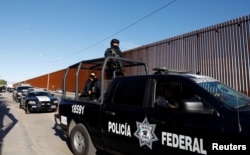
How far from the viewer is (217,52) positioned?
9164 mm

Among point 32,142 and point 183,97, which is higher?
point 183,97

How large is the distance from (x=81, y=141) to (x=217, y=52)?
5.35 metres

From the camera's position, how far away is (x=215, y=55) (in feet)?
30.4

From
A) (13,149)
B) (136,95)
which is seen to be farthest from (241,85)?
(13,149)

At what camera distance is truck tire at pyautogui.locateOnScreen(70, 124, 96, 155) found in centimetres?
581

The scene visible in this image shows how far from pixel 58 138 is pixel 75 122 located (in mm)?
2455

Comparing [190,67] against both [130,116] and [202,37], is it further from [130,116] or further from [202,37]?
[130,116]

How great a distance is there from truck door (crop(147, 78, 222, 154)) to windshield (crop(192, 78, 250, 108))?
0.56ft

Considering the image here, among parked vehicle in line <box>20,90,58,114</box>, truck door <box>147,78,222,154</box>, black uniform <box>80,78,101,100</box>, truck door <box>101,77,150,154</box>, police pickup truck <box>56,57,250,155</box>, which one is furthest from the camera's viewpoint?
parked vehicle in line <box>20,90,58,114</box>

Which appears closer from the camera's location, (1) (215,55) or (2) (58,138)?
(2) (58,138)

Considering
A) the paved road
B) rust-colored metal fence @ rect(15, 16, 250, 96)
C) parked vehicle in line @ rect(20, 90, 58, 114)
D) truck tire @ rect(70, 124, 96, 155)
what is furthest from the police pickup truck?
parked vehicle in line @ rect(20, 90, 58, 114)

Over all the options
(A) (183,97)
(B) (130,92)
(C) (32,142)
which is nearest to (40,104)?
(C) (32,142)

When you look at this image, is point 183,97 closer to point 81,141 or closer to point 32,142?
point 81,141

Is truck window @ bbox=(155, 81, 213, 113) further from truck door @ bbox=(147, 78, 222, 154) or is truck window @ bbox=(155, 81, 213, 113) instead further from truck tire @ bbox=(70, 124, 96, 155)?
truck tire @ bbox=(70, 124, 96, 155)
